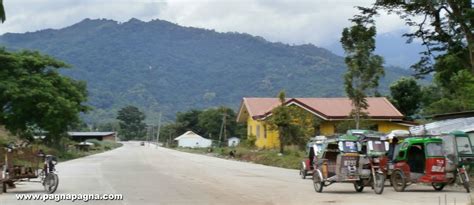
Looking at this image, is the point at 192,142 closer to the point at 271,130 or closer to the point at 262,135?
the point at 262,135

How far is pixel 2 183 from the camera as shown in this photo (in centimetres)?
1783

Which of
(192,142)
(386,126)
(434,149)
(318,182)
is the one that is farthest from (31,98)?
(192,142)

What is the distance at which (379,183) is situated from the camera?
17.9 m

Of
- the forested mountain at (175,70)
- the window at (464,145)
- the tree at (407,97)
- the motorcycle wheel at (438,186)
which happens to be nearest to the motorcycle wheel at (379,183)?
the motorcycle wheel at (438,186)

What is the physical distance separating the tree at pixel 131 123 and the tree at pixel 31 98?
10979 cm

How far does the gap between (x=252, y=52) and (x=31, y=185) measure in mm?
170607

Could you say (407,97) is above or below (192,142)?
above

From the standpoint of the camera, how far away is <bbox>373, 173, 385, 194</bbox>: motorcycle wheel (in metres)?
17.8

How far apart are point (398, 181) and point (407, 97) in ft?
144

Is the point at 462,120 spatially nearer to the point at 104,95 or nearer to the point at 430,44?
the point at 430,44

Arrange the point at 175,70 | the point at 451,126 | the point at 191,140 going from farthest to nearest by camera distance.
→ 1. the point at 175,70
2. the point at 191,140
3. the point at 451,126

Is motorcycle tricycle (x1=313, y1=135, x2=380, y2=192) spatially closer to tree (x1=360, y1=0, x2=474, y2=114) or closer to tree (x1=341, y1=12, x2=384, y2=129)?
tree (x1=360, y1=0, x2=474, y2=114)

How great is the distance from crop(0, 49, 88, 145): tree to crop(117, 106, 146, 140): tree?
10979 cm

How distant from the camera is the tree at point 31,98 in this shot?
165ft
